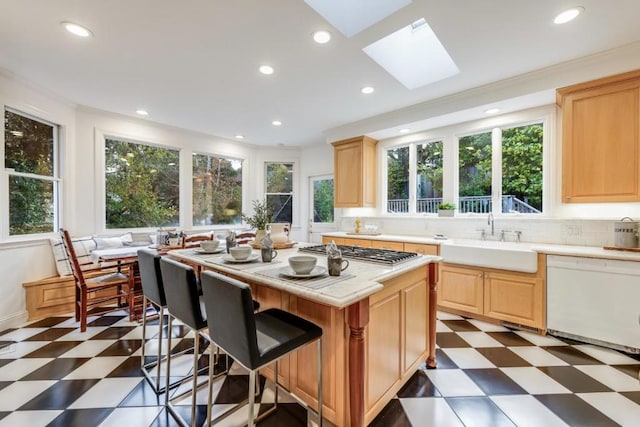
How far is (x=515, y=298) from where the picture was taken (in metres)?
2.81

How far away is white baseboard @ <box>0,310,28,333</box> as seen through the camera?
2867mm

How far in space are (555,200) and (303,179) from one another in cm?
444

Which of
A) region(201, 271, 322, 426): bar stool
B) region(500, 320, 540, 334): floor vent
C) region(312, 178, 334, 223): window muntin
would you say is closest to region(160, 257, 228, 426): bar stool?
region(201, 271, 322, 426): bar stool

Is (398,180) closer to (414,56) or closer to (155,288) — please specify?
(414,56)

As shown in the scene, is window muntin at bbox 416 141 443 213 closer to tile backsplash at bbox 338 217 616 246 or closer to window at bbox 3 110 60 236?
tile backsplash at bbox 338 217 616 246

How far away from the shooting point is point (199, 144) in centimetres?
524

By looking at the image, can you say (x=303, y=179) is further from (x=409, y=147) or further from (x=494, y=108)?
(x=494, y=108)

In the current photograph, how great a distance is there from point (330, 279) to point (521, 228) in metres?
3.06

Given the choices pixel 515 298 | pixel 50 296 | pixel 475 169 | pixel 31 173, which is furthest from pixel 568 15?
pixel 50 296

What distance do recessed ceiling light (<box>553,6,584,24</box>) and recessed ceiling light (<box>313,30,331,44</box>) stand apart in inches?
67.6

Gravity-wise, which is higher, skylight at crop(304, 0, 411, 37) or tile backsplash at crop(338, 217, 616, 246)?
skylight at crop(304, 0, 411, 37)

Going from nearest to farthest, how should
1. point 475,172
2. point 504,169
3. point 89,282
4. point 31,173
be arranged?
point 89,282, point 31,173, point 504,169, point 475,172

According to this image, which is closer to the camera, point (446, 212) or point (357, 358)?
point (357, 358)

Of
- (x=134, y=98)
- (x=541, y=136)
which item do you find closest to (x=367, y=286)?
(x=541, y=136)
